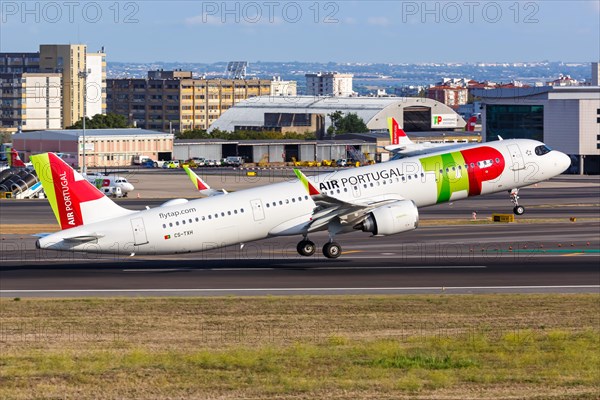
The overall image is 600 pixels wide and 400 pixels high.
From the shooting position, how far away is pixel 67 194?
55.1 metres

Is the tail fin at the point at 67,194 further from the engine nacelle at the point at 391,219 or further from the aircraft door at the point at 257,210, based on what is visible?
the engine nacelle at the point at 391,219

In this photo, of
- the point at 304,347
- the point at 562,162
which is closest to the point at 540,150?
the point at 562,162

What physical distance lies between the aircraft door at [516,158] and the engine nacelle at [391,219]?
7971mm

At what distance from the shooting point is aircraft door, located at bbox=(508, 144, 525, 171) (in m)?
64.6

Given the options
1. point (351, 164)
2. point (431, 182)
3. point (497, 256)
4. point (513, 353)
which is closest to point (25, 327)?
point (513, 353)

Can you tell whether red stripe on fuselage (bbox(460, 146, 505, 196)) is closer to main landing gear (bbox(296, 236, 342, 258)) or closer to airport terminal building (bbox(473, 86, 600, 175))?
main landing gear (bbox(296, 236, 342, 258))

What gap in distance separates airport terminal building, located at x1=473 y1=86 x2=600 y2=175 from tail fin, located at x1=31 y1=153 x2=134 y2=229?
428ft

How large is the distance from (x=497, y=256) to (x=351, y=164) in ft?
439

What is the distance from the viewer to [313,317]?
44.8m

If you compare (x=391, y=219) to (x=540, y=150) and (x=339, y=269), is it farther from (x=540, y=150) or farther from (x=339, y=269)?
(x=540, y=150)

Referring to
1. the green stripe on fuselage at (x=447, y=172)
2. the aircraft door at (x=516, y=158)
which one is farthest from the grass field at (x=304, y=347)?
the aircraft door at (x=516, y=158)

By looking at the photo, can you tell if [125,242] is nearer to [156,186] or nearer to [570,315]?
[570,315]

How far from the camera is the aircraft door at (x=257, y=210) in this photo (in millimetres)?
59375

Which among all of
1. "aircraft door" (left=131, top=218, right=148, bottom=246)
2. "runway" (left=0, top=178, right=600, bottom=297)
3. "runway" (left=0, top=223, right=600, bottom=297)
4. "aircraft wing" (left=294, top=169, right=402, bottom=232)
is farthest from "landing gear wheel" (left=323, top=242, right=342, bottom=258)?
"aircraft door" (left=131, top=218, right=148, bottom=246)
